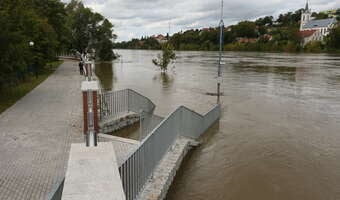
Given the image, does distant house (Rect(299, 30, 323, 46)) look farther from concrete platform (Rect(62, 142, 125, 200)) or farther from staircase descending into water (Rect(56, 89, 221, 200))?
concrete platform (Rect(62, 142, 125, 200))

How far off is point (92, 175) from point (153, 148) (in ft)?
8.82

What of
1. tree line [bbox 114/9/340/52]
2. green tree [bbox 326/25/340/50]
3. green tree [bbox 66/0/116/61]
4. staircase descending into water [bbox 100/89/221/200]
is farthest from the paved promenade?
green tree [bbox 326/25/340/50]

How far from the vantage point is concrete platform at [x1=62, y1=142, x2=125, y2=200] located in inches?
109

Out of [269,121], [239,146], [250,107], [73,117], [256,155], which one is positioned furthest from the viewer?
[250,107]

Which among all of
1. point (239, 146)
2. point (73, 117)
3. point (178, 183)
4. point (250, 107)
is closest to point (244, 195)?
point (178, 183)

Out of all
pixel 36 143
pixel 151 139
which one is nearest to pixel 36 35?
pixel 36 143

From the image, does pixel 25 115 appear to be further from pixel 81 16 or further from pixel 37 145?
pixel 81 16

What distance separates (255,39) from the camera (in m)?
127

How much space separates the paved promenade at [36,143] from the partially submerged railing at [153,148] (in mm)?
1207

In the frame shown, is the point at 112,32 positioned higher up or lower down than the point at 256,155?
higher up

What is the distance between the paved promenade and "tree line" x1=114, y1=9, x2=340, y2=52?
55.7 metres

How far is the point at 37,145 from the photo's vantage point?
777 cm

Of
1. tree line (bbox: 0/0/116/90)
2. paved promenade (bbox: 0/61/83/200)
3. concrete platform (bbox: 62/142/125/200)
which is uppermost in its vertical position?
tree line (bbox: 0/0/116/90)

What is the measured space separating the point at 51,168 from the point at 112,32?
5425cm
